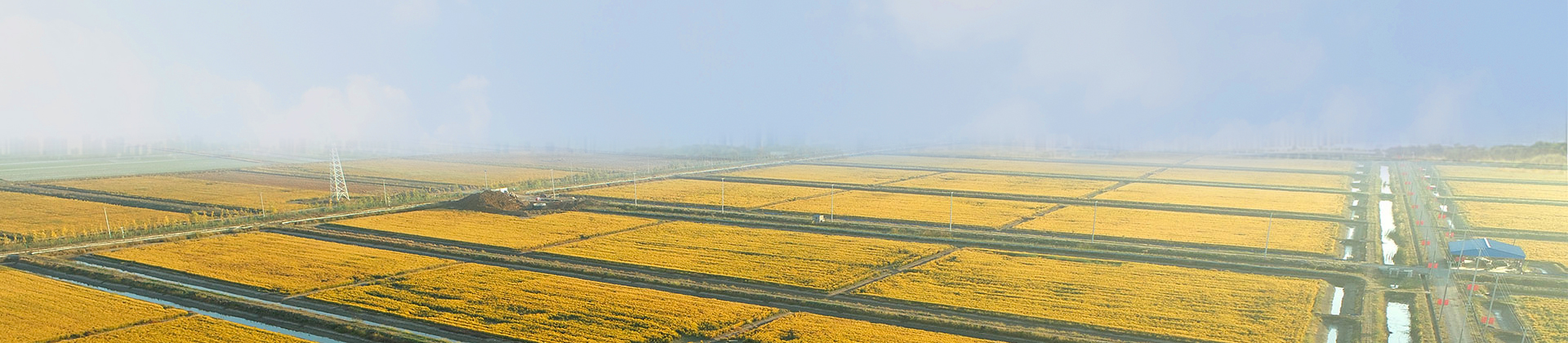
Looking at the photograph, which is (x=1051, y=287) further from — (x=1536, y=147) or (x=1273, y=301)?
(x=1536, y=147)

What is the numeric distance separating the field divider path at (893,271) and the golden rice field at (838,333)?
9.57ft

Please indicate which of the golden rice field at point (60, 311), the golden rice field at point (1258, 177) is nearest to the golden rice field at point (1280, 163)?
the golden rice field at point (1258, 177)

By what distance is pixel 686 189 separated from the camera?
51.3 meters

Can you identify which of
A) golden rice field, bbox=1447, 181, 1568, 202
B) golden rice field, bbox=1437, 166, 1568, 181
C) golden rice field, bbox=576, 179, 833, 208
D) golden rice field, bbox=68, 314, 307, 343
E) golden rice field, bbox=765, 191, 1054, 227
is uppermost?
golden rice field, bbox=1437, 166, 1568, 181

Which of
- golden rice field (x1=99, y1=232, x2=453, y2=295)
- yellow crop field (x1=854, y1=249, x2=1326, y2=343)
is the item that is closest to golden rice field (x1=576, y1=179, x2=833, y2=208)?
golden rice field (x1=99, y1=232, x2=453, y2=295)

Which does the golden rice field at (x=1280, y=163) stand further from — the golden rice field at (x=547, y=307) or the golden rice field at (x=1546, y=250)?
the golden rice field at (x=547, y=307)

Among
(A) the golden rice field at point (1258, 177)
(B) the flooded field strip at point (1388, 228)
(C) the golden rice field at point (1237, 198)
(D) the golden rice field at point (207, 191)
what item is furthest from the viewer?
(A) the golden rice field at point (1258, 177)

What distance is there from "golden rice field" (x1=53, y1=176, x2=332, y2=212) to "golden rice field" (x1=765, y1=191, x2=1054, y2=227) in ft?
84.5

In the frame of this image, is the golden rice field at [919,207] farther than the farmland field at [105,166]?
No

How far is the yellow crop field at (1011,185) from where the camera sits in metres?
51.9

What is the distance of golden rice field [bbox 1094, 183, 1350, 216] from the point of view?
4422cm

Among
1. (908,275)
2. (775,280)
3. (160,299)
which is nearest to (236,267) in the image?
(160,299)

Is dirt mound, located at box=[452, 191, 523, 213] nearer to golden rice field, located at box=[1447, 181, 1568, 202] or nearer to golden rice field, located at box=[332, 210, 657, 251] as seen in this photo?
golden rice field, located at box=[332, 210, 657, 251]

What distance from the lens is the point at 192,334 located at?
18.6 meters
